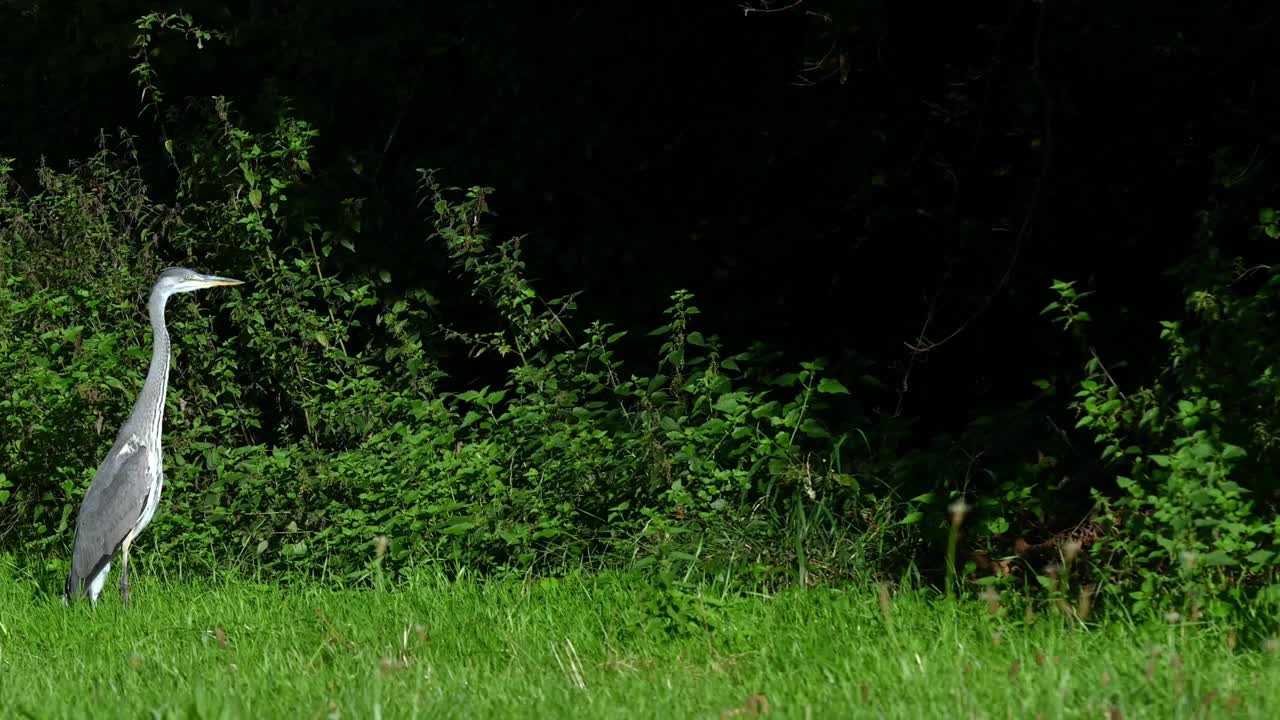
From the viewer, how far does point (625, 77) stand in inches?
312

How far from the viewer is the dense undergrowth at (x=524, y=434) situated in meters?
4.77

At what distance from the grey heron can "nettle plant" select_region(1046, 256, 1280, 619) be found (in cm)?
421

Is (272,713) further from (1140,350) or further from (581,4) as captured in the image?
(581,4)

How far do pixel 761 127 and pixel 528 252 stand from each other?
1.62 meters

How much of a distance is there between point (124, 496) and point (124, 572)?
36cm

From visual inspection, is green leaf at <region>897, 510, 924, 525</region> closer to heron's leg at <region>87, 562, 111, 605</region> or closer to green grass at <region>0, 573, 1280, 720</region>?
green grass at <region>0, 573, 1280, 720</region>

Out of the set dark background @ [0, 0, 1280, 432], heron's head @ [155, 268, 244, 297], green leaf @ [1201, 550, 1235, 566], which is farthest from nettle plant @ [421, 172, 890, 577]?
green leaf @ [1201, 550, 1235, 566]

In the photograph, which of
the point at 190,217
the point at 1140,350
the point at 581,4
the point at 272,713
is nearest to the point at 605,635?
the point at 272,713

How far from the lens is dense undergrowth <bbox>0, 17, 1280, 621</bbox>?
4.77 metres

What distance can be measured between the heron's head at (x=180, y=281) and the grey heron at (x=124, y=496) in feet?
0.82

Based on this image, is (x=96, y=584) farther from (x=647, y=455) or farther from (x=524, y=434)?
(x=647, y=455)

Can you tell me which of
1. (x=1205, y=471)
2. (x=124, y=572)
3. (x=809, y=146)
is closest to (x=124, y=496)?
A: (x=124, y=572)

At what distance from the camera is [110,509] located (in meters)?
6.31

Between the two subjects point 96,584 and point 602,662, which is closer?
point 602,662
